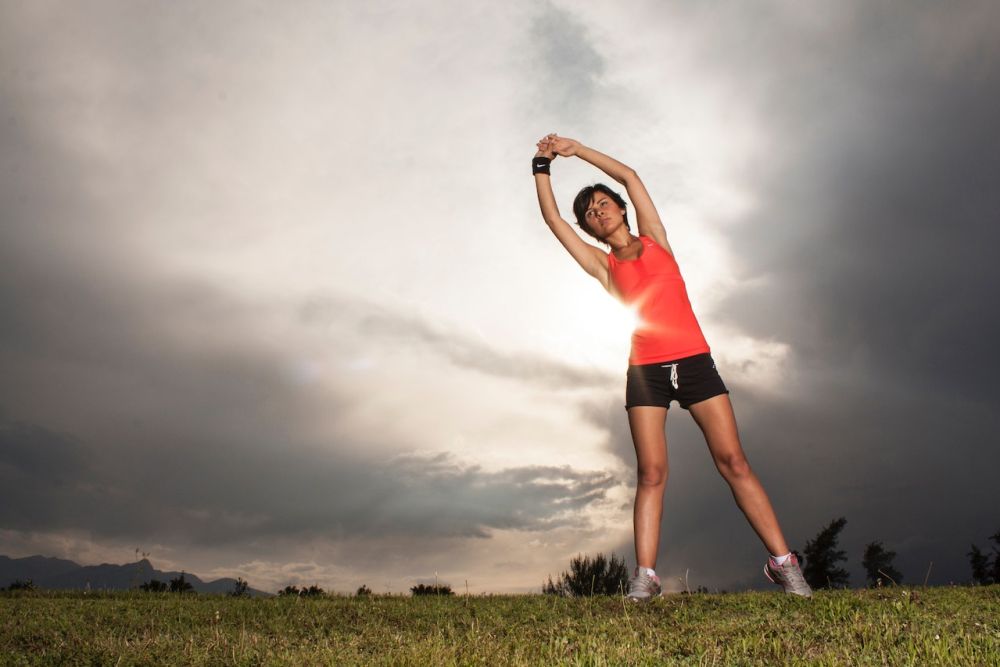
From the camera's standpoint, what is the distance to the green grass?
16.4 ft

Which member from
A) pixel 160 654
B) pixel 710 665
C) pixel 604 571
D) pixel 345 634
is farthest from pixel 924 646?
pixel 604 571

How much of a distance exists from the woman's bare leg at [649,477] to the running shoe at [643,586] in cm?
10

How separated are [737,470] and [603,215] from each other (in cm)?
290

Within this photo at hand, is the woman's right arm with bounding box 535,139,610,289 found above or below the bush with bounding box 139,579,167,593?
above

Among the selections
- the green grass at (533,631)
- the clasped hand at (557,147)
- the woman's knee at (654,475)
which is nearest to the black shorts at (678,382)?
the woman's knee at (654,475)

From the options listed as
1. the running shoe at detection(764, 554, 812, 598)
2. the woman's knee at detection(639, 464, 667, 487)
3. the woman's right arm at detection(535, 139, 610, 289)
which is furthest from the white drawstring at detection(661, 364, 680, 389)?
the running shoe at detection(764, 554, 812, 598)

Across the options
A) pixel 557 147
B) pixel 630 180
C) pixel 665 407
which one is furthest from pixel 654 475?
pixel 557 147

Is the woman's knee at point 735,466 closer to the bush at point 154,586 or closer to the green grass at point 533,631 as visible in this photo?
the green grass at point 533,631

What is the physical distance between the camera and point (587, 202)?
8.49 metres

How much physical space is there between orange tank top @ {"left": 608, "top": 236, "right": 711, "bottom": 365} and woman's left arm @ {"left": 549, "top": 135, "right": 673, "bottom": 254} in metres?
→ 0.32

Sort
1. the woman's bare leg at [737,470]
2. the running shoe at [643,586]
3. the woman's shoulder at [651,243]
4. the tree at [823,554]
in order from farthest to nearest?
the tree at [823,554] < the woman's shoulder at [651,243] < the woman's bare leg at [737,470] < the running shoe at [643,586]

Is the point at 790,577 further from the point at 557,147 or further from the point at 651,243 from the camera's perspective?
the point at 557,147

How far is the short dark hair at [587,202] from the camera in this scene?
8.50 metres

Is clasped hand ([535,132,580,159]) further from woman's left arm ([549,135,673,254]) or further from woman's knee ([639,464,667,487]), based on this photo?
woman's knee ([639,464,667,487])
